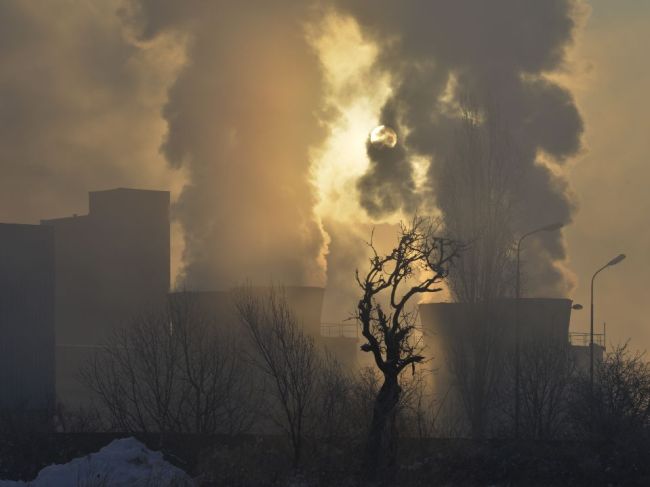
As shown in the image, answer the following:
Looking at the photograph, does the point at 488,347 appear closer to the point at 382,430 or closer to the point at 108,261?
the point at 382,430

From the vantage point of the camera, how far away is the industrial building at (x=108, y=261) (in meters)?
87.2

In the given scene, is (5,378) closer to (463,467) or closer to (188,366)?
(188,366)

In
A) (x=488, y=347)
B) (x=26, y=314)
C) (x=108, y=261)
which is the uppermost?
(x=108, y=261)

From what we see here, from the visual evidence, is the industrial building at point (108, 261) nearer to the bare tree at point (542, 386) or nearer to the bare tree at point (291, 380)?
the bare tree at point (542, 386)

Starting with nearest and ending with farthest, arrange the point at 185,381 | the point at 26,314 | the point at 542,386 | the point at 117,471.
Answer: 1. the point at 117,471
2. the point at 185,381
3. the point at 542,386
4. the point at 26,314

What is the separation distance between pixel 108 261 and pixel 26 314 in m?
41.0

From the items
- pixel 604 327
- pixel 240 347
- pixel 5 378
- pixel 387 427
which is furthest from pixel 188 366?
pixel 604 327

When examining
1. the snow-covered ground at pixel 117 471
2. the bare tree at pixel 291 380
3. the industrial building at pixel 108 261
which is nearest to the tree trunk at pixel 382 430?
the bare tree at pixel 291 380

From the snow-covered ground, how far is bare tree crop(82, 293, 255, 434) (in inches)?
254

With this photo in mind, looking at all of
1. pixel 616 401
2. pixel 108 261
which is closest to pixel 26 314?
pixel 616 401

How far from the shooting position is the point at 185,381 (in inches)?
1256

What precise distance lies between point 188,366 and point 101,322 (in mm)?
56752

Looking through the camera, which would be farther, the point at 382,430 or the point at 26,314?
the point at 26,314

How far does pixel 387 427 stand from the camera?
21.0m
